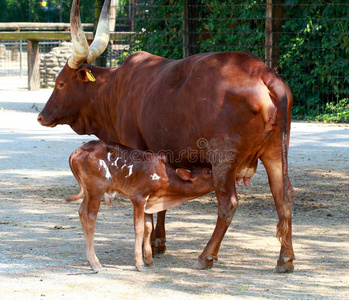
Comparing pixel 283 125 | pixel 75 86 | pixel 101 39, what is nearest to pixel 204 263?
pixel 283 125

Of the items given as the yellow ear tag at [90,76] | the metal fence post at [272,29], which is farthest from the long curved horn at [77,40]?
the metal fence post at [272,29]

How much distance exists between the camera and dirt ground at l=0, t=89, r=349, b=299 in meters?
4.37

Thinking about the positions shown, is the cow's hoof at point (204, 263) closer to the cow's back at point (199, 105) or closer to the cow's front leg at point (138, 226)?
the cow's front leg at point (138, 226)

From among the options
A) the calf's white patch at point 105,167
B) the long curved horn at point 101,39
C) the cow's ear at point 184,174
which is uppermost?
the long curved horn at point 101,39

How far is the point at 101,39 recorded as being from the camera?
6.50 meters

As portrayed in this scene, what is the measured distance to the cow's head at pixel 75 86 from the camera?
247 inches

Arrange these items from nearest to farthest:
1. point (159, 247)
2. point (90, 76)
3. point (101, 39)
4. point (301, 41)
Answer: point (159, 247), point (90, 76), point (101, 39), point (301, 41)

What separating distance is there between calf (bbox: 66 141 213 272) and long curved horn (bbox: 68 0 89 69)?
1406mm

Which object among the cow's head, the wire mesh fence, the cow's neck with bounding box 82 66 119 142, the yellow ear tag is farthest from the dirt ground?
the wire mesh fence

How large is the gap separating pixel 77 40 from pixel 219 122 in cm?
196

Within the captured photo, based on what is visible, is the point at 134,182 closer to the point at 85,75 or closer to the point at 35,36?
the point at 85,75

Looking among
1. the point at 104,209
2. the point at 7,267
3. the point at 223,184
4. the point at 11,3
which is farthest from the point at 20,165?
the point at 11,3

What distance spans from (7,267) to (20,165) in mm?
4759

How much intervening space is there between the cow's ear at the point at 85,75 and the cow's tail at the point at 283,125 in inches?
83.7
